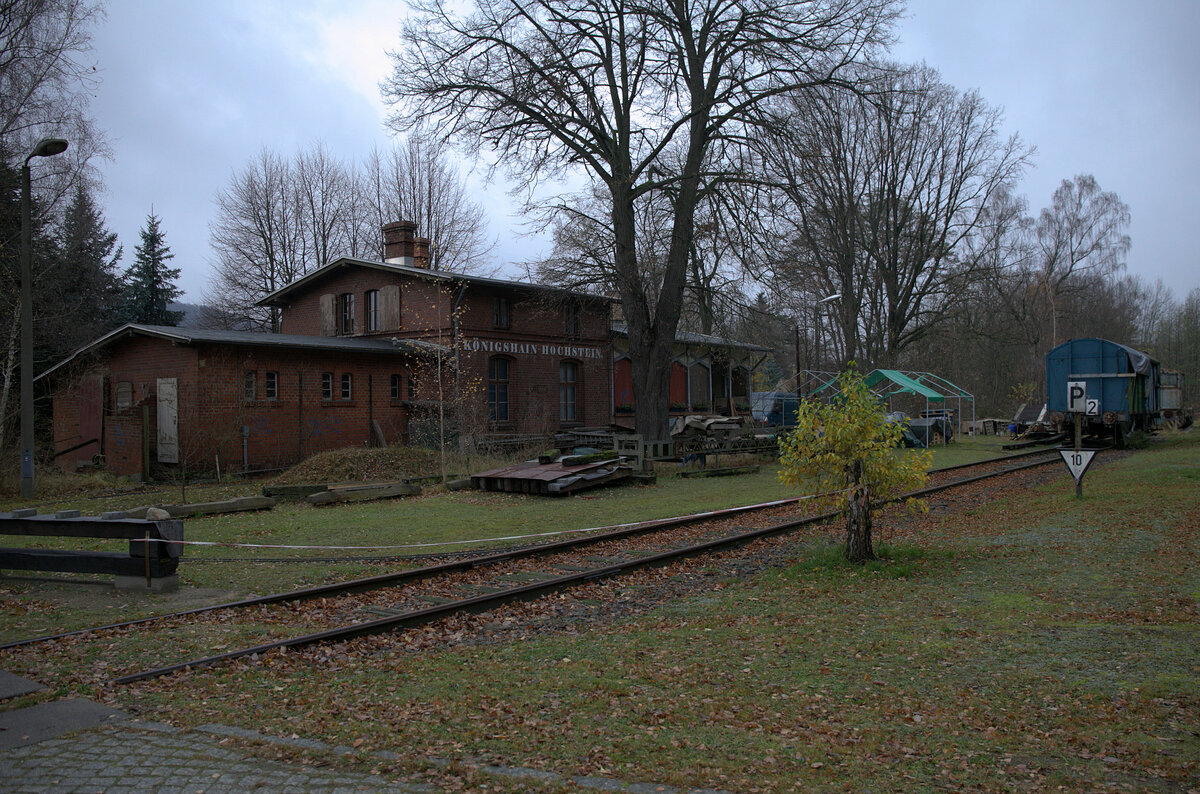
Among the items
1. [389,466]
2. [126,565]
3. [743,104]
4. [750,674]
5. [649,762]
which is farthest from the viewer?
[743,104]

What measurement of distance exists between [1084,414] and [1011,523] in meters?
19.6

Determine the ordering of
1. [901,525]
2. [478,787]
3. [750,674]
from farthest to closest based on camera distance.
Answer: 1. [901,525]
2. [750,674]
3. [478,787]

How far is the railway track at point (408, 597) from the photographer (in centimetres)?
692

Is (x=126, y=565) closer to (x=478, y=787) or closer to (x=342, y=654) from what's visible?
(x=342, y=654)

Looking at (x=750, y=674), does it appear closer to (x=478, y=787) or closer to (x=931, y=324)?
(x=478, y=787)

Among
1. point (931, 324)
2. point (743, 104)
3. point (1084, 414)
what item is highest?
point (743, 104)

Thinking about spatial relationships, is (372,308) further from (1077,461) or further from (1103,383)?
(1103,383)

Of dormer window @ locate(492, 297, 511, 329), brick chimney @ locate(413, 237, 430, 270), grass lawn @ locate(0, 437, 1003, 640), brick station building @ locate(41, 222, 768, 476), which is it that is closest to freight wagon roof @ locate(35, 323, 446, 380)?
brick station building @ locate(41, 222, 768, 476)

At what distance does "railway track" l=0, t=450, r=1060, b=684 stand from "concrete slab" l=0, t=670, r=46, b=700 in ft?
1.60

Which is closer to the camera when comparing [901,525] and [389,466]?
[901,525]

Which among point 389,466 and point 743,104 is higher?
point 743,104

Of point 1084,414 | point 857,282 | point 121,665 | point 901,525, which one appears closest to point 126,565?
point 121,665

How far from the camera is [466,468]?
2259 centimetres

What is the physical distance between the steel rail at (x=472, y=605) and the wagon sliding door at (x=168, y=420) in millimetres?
17438
